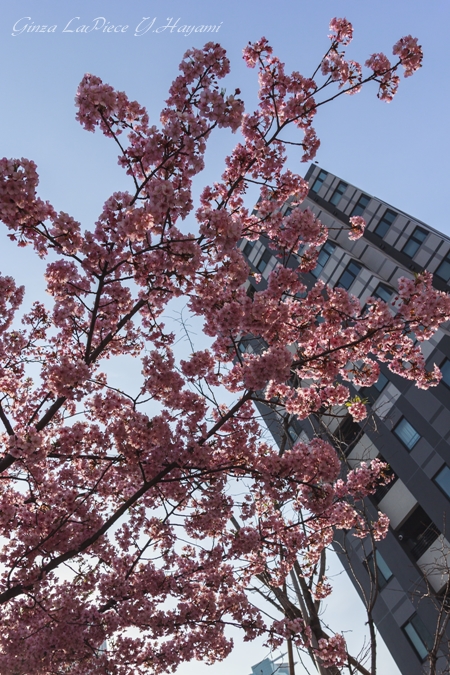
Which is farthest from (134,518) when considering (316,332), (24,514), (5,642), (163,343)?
(316,332)

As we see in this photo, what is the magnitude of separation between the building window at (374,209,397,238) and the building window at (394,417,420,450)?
40.7 feet

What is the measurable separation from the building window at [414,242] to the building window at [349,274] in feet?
10.3

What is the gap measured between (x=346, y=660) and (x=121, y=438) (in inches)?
253

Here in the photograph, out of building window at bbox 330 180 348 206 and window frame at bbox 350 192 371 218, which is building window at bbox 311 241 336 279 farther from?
building window at bbox 330 180 348 206

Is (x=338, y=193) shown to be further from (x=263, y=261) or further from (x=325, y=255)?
(x=263, y=261)

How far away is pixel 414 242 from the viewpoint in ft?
79.9

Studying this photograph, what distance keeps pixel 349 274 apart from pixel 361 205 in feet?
23.1

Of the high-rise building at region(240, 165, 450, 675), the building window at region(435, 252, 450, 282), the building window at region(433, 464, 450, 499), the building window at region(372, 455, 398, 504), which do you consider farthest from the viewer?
the building window at region(435, 252, 450, 282)

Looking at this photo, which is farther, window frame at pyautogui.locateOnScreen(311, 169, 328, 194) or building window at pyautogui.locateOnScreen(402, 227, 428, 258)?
window frame at pyautogui.locateOnScreen(311, 169, 328, 194)

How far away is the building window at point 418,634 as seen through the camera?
619 inches

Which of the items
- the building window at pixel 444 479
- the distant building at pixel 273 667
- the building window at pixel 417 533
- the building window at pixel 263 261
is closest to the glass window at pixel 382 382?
the building window at pixel 444 479

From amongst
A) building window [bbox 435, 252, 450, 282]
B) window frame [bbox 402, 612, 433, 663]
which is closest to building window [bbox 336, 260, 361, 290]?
building window [bbox 435, 252, 450, 282]

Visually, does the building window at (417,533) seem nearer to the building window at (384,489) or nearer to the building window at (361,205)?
the building window at (384,489)

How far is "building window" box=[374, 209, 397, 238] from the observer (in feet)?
86.5
